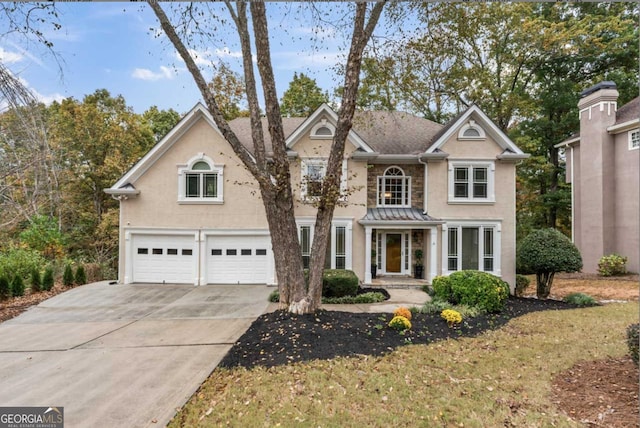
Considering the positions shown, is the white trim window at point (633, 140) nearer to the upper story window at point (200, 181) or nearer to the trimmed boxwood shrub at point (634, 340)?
the trimmed boxwood shrub at point (634, 340)

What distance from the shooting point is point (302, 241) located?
487 inches

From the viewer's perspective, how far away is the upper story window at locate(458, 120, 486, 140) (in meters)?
12.4

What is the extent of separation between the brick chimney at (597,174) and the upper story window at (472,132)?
8021 millimetres

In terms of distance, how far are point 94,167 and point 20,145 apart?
1502 centimetres

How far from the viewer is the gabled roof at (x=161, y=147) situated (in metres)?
11.9

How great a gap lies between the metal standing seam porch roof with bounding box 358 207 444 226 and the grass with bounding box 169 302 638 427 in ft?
20.4

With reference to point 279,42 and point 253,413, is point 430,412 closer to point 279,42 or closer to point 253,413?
point 253,413

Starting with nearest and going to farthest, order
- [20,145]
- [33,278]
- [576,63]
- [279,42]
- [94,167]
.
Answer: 1. [20,145]
2. [279,42]
3. [33,278]
4. [94,167]
5. [576,63]

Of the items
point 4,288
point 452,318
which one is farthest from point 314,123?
point 4,288

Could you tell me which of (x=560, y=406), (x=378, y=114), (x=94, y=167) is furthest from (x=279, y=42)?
(x=94, y=167)

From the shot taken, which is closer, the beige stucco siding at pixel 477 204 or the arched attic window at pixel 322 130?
the arched attic window at pixel 322 130

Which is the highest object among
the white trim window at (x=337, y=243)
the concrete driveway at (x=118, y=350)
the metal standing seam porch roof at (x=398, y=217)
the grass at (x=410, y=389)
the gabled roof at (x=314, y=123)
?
the gabled roof at (x=314, y=123)

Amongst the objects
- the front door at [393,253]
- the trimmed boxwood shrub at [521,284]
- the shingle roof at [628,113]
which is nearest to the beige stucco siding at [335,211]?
the front door at [393,253]

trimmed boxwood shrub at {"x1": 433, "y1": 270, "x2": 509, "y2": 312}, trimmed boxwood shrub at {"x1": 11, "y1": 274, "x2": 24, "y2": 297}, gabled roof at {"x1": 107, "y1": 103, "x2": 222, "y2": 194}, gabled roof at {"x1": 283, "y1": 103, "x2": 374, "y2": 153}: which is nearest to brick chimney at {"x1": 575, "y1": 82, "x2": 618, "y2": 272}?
trimmed boxwood shrub at {"x1": 433, "y1": 270, "x2": 509, "y2": 312}
